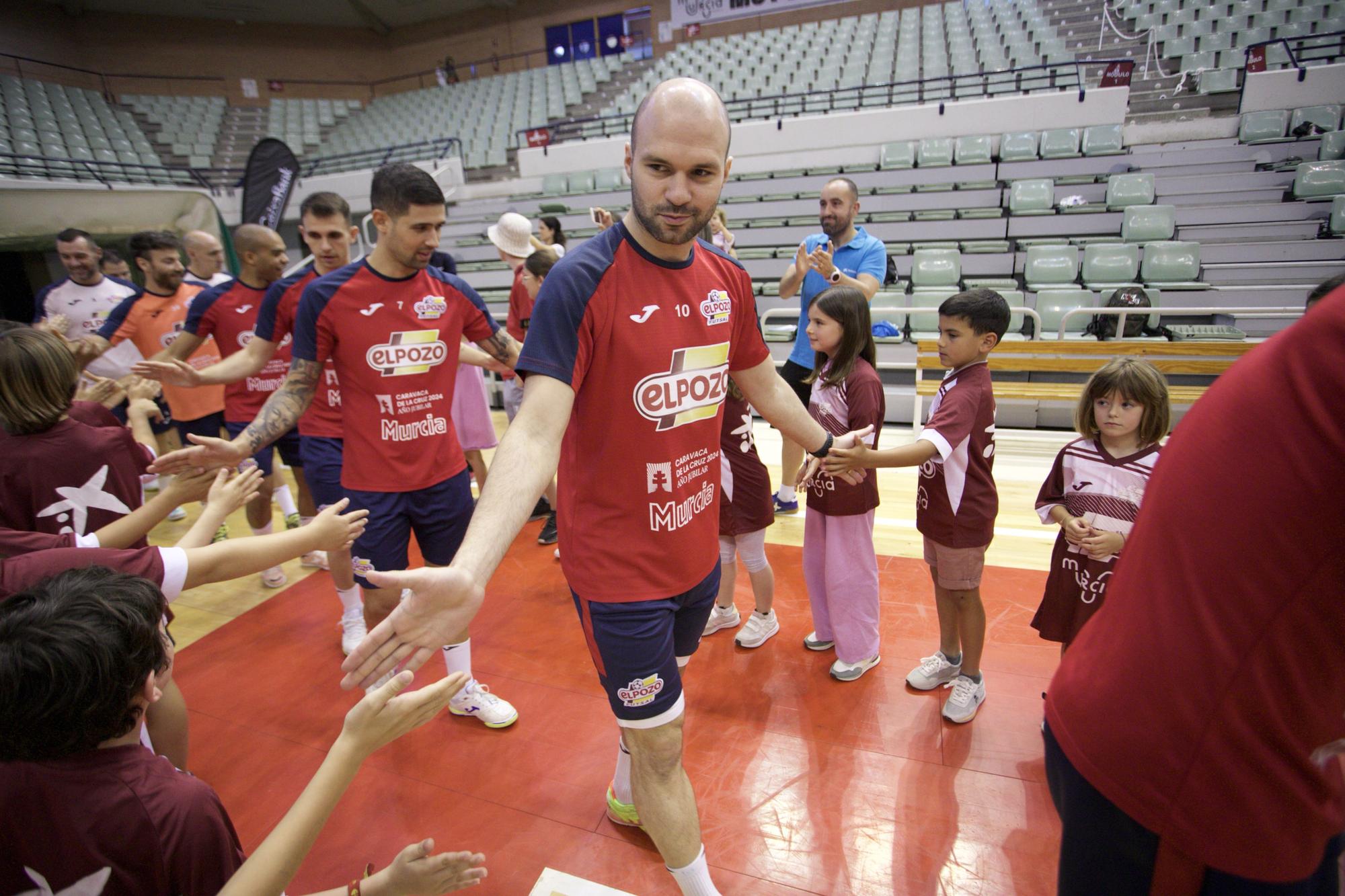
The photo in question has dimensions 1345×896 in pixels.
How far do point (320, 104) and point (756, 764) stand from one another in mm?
21990

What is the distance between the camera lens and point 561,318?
4.40ft

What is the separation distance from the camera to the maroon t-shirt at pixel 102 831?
101 cm

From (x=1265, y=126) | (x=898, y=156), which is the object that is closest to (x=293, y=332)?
(x=898, y=156)

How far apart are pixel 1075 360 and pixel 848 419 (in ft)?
13.5

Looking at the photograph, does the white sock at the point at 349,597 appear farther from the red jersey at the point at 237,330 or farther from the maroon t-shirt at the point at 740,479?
the maroon t-shirt at the point at 740,479

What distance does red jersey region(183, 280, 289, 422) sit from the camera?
331 centimetres

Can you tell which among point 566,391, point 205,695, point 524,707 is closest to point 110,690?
point 566,391

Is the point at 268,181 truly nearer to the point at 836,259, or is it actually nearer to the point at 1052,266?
the point at 836,259

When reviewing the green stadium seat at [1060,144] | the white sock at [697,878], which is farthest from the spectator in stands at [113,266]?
the green stadium seat at [1060,144]

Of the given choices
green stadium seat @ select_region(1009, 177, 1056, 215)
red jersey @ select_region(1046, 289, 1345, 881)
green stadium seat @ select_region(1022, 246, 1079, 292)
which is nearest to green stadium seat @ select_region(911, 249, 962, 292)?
green stadium seat @ select_region(1022, 246, 1079, 292)

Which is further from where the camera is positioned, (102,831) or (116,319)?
(116,319)

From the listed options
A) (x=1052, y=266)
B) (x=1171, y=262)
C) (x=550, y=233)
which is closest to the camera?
(x=550, y=233)

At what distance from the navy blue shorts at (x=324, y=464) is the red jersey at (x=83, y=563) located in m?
1.40

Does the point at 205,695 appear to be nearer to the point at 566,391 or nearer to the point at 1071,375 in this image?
the point at 566,391
